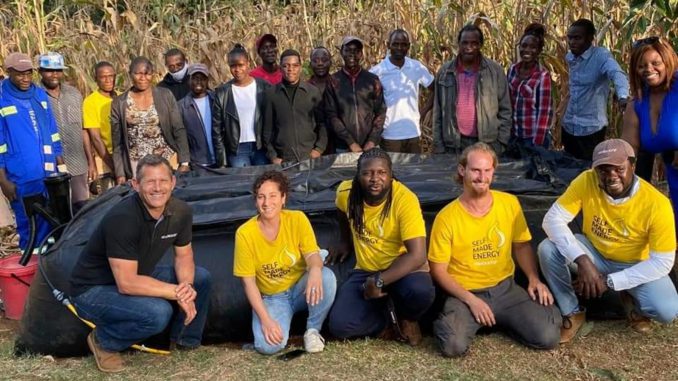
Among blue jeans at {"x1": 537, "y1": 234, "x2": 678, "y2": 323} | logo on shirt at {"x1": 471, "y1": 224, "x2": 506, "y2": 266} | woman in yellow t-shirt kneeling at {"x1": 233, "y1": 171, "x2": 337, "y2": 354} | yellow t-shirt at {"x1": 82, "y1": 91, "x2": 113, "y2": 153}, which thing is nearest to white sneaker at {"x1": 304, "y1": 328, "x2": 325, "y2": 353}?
woman in yellow t-shirt kneeling at {"x1": 233, "y1": 171, "x2": 337, "y2": 354}

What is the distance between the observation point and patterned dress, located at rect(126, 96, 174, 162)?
513 cm

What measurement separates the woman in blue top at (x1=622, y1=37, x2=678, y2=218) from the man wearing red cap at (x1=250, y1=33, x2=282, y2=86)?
9.18ft

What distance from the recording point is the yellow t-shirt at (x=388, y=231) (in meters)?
3.59

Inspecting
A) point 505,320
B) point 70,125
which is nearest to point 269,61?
point 70,125

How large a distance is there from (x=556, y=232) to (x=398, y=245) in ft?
2.66

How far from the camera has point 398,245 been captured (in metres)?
3.71

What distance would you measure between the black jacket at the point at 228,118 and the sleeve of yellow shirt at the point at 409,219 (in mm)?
2072

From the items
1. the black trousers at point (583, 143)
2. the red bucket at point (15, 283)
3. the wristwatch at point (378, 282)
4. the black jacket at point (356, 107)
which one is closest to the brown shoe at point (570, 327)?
the wristwatch at point (378, 282)

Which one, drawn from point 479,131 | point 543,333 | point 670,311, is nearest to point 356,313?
point 543,333

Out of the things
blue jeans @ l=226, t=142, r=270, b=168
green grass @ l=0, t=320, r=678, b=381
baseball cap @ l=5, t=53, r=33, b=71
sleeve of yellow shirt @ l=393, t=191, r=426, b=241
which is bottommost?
green grass @ l=0, t=320, r=678, b=381

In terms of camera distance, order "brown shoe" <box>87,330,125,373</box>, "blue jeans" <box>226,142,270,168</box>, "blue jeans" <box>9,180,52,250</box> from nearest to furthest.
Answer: "brown shoe" <box>87,330,125,373</box>
"blue jeans" <box>9,180,52,250</box>
"blue jeans" <box>226,142,270,168</box>

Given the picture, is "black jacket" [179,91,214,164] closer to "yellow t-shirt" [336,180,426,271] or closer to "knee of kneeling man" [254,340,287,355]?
"yellow t-shirt" [336,180,426,271]

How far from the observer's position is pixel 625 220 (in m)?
3.54

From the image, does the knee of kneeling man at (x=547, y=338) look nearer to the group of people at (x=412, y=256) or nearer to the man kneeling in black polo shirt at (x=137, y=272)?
the group of people at (x=412, y=256)
